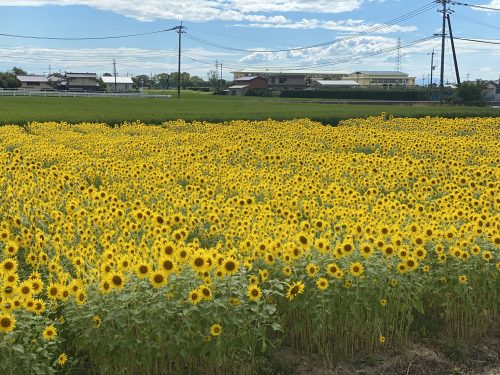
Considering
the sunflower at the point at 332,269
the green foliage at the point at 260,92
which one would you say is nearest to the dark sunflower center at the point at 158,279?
the sunflower at the point at 332,269

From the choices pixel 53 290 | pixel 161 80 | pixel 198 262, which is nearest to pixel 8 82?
pixel 161 80

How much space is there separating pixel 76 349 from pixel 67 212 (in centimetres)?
342

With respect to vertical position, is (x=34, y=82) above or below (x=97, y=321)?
above

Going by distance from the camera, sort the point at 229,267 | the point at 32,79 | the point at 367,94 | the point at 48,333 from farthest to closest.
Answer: the point at 32,79 → the point at 367,94 → the point at 229,267 → the point at 48,333

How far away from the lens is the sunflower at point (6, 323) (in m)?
4.01

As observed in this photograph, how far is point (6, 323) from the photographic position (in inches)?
159

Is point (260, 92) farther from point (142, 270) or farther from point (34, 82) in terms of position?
point (142, 270)

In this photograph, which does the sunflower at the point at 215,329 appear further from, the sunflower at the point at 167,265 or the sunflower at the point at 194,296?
the sunflower at the point at 167,265

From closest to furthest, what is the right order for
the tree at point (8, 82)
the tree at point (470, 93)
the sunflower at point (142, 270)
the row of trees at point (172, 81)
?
the sunflower at point (142, 270) < the tree at point (470, 93) < the tree at point (8, 82) < the row of trees at point (172, 81)

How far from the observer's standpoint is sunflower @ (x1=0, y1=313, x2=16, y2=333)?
401cm

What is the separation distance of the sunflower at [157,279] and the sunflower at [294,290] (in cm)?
111

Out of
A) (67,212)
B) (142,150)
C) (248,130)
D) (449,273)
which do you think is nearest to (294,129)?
(248,130)

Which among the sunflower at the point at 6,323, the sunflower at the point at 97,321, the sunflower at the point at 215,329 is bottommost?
the sunflower at the point at 215,329

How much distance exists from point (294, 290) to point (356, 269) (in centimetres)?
61
